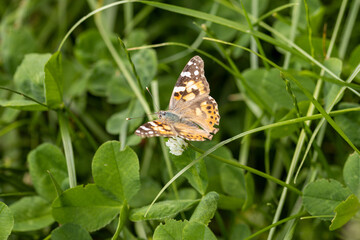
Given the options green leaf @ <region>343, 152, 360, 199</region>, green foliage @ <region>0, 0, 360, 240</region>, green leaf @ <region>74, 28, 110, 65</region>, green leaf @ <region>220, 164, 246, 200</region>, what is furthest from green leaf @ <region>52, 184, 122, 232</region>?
green leaf @ <region>74, 28, 110, 65</region>

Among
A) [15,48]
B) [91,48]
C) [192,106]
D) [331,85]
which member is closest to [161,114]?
[192,106]

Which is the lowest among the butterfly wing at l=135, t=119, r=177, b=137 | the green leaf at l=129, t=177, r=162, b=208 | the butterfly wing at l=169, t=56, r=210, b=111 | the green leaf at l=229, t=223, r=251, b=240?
the green leaf at l=229, t=223, r=251, b=240

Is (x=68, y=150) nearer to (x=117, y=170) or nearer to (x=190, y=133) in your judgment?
(x=117, y=170)

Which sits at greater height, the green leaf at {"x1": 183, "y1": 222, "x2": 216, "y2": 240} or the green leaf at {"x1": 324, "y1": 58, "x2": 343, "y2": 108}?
the green leaf at {"x1": 324, "y1": 58, "x2": 343, "y2": 108}

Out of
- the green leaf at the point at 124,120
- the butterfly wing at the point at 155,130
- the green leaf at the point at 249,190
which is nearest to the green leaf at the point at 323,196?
the green leaf at the point at 249,190

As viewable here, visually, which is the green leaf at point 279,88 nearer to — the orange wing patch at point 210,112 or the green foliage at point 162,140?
the green foliage at point 162,140

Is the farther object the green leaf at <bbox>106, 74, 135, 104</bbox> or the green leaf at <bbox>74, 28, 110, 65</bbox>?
the green leaf at <bbox>74, 28, 110, 65</bbox>

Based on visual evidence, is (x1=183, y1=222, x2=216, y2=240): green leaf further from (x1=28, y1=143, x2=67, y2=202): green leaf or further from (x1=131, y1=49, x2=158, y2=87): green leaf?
(x1=131, y1=49, x2=158, y2=87): green leaf

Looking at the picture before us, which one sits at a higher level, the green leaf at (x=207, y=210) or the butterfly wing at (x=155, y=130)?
the butterfly wing at (x=155, y=130)
